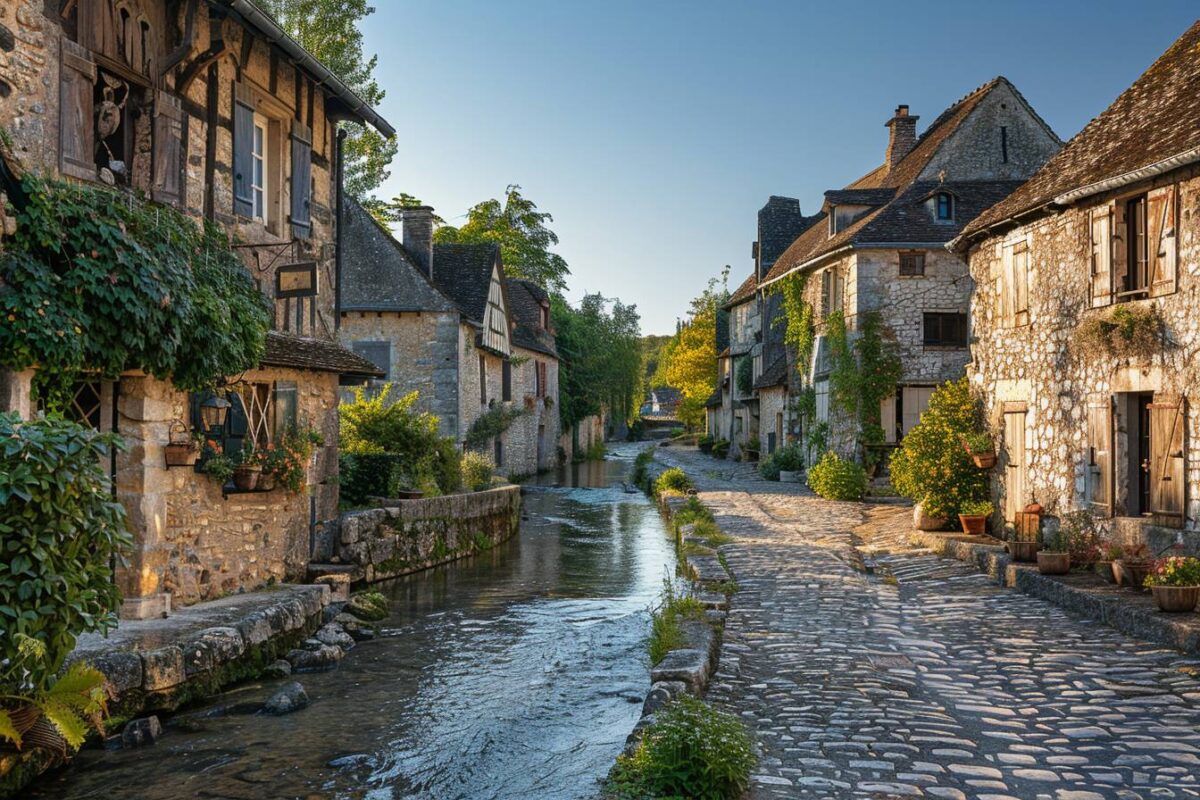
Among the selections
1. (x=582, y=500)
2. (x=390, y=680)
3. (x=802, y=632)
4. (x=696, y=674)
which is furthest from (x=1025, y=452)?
(x=582, y=500)

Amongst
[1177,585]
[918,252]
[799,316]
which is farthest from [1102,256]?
[799,316]

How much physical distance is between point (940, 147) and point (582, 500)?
1277 cm

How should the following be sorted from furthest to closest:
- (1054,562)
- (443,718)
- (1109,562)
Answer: (1054,562) → (1109,562) → (443,718)

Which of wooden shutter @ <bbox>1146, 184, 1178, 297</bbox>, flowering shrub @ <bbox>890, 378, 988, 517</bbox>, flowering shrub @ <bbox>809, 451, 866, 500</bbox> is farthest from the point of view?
flowering shrub @ <bbox>809, 451, 866, 500</bbox>

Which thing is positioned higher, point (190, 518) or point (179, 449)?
point (179, 449)

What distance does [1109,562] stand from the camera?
1013 cm

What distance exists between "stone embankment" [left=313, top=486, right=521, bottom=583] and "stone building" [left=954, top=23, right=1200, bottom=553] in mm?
8780

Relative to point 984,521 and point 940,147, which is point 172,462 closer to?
point 984,521

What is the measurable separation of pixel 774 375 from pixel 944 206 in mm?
9190

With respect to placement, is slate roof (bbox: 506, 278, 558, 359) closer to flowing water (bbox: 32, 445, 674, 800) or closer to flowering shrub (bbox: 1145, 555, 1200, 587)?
flowing water (bbox: 32, 445, 674, 800)

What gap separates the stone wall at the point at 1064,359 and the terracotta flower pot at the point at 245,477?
31.4 ft

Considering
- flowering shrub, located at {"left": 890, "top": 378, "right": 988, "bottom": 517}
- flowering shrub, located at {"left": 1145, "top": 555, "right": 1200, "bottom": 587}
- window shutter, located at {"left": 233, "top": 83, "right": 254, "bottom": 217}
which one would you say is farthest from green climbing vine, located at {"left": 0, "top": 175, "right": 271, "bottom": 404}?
flowering shrub, located at {"left": 890, "top": 378, "right": 988, "bottom": 517}

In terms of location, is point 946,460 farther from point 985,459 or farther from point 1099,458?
point 1099,458

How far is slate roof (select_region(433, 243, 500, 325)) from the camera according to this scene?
84.0ft
